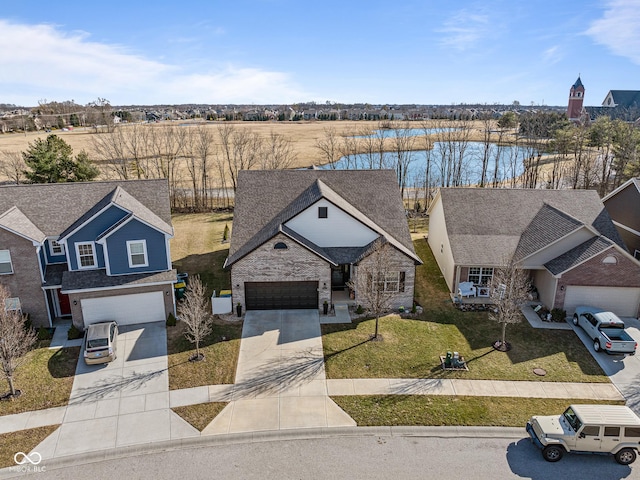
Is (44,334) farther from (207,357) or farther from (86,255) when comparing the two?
(207,357)

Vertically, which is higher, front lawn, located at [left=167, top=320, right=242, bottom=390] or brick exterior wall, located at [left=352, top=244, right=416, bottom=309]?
brick exterior wall, located at [left=352, top=244, right=416, bottom=309]

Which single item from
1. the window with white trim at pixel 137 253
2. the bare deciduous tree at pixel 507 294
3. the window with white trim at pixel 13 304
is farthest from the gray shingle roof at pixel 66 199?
the bare deciduous tree at pixel 507 294

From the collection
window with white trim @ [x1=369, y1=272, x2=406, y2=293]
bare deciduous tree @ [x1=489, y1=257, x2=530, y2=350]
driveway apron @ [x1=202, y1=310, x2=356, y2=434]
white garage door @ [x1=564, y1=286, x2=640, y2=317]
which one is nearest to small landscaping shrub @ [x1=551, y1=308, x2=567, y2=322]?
white garage door @ [x1=564, y1=286, x2=640, y2=317]

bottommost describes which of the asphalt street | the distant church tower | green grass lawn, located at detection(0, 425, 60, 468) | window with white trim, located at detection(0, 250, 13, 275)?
the asphalt street

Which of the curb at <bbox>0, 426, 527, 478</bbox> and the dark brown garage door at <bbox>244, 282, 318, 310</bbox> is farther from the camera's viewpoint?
the dark brown garage door at <bbox>244, 282, 318, 310</bbox>

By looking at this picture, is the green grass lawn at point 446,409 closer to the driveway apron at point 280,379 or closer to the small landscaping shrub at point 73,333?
the driveway apron at point 280,379

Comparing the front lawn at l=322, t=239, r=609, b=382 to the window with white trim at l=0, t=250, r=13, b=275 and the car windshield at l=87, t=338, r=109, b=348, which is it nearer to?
the car windshield at l=87, t=338, r=109, b=348
